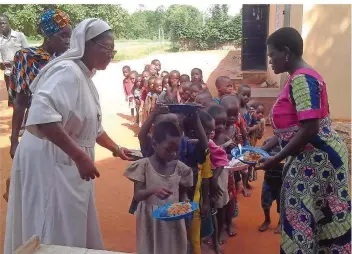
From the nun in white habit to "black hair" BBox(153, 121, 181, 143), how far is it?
441 mm

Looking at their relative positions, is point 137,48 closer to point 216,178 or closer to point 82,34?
point 216,178

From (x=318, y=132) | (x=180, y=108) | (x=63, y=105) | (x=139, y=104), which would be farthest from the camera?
(x=139, y=104)

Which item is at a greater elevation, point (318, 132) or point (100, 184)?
point (318, 132)

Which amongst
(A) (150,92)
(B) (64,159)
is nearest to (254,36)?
(A) (150,92)

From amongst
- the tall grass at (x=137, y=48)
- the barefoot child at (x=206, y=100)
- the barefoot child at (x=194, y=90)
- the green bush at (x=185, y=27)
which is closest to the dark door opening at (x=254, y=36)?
the barefoot child at (x=194, y=90)

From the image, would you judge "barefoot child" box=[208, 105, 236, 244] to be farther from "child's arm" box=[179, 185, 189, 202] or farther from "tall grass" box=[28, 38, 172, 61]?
"tall grass" box=[28, 38, 172, 61]

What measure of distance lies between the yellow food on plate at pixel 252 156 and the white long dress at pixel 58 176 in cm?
112

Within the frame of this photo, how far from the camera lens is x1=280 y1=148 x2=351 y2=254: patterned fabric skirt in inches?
89.6

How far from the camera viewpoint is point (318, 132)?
2225 mm

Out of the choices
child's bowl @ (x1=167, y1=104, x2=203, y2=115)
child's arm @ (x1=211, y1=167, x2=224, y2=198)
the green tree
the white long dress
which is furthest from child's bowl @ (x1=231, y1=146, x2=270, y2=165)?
the green tree

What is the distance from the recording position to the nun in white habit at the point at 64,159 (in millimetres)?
2123

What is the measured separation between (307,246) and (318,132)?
656 millimetres

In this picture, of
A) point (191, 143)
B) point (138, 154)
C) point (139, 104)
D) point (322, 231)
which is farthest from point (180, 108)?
point (139, 104)

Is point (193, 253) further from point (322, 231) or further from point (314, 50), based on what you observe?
point (314, 50)
